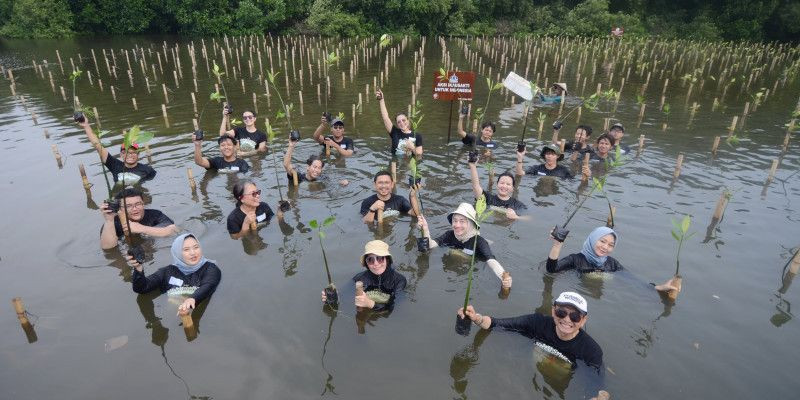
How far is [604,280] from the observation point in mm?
7730

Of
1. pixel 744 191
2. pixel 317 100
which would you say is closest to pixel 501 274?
pixel 744 191

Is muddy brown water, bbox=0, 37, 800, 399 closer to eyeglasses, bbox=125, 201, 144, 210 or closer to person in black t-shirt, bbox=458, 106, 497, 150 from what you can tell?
person in black t-shirt, bbox=458, 106, 497, 150

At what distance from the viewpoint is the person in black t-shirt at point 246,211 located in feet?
27.6

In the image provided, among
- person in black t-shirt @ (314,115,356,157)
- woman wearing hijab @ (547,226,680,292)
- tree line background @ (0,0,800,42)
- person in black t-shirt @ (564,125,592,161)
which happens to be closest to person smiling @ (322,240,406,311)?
woman wearing hijab @ (547,226,680,292)

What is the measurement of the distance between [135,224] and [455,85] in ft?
29.9

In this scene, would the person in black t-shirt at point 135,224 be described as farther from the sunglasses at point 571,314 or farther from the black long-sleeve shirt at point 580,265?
the black long-sleeve shirt at point 580,265

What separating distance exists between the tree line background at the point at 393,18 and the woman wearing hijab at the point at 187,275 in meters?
40.5

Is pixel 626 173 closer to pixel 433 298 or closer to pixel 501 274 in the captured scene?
pixel 501 274

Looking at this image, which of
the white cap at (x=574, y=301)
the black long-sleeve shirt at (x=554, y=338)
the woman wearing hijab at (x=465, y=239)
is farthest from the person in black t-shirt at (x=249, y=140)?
the white cap at (x=574, y=301)

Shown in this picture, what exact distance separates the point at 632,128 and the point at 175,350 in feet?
56.6

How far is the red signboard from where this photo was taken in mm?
12875

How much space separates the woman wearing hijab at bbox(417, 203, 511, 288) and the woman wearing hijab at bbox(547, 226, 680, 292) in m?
0.92

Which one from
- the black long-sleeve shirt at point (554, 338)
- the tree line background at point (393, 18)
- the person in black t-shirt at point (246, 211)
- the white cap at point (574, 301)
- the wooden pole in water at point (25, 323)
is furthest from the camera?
the tree line background at point (393, 18)

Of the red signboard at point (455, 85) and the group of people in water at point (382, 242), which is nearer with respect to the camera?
the group of people in water at point (382, 242)
